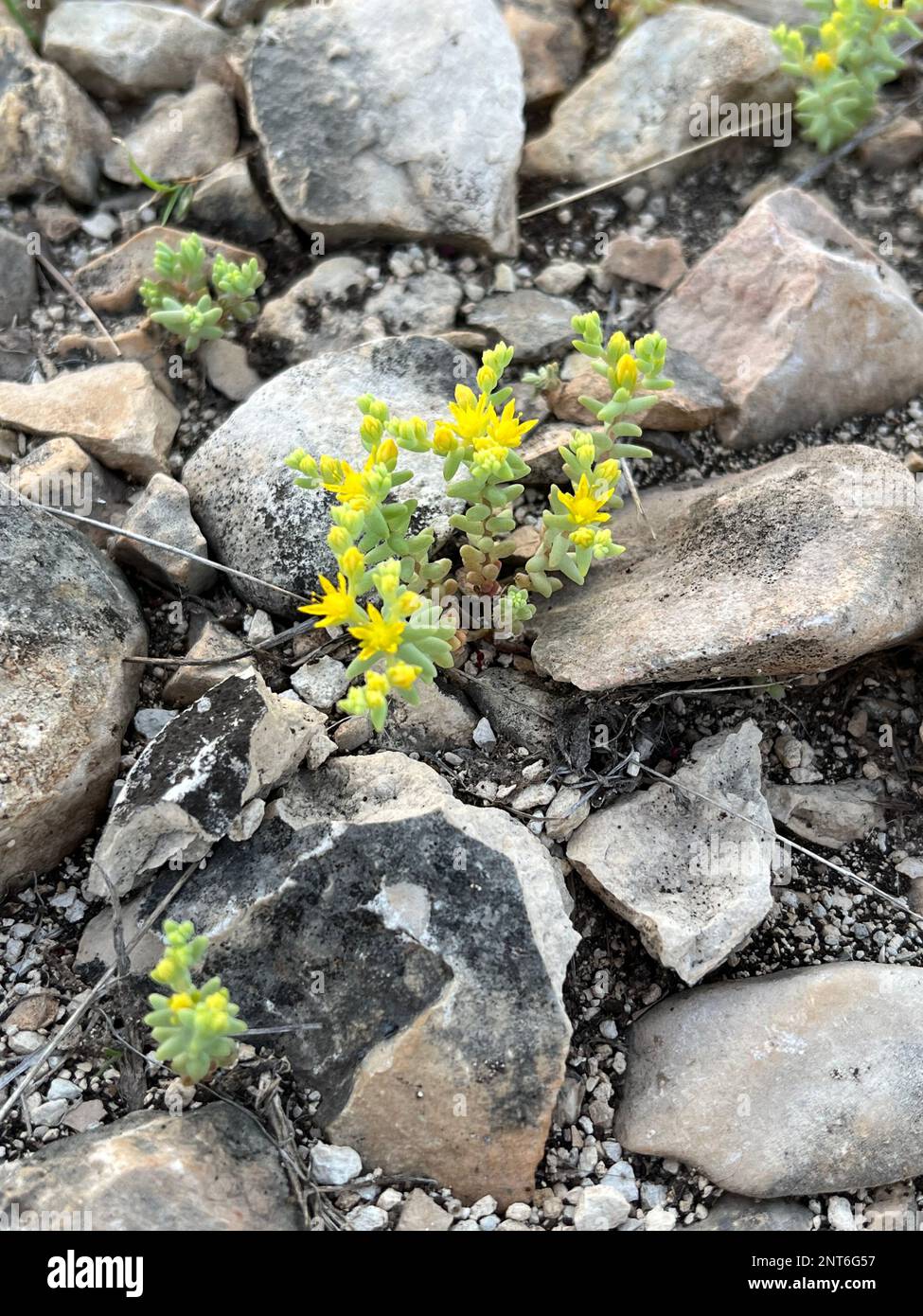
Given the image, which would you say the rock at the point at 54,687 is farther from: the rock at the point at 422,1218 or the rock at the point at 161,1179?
the rock at the point at 422,1218

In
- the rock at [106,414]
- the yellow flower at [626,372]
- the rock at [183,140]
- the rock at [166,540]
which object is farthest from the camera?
the rock at [183,140]

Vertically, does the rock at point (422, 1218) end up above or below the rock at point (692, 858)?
below

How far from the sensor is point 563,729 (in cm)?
347

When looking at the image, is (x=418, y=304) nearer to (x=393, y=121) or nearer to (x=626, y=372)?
(x=393, y=121)

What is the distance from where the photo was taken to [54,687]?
10.6 feet

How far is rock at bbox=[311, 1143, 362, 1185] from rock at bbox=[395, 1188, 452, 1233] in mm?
152

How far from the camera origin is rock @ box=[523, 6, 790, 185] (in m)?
4.65

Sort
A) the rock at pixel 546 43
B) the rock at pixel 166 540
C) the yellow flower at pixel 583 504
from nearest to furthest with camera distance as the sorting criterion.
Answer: the yellow flower at pixel 583 504
the rock at pixel 166 540
the rock at pixel 546 43

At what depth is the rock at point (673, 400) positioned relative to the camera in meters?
3.95

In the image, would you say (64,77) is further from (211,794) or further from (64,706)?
(211,794)

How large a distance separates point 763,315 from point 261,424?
1822mm

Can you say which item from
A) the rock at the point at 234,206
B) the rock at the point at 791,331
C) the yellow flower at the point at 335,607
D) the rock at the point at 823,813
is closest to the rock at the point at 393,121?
the rock at the point at 234,206

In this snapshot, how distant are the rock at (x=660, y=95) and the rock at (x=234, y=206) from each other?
3.61 feet
